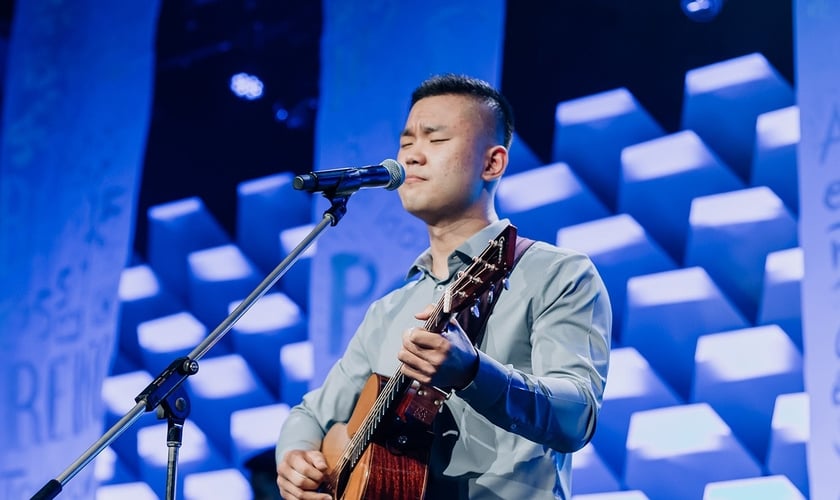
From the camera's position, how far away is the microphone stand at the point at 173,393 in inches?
88.3

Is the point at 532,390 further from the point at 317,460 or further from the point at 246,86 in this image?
the point at 246,86

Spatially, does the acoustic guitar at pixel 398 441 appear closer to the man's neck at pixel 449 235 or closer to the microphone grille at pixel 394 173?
the microphone grille at pixel 394 173

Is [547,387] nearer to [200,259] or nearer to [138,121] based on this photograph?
[200,259]

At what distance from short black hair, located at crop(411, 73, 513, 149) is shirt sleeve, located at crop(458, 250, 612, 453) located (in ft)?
1.82

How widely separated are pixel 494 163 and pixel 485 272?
82 cm

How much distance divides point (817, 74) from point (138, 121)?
3389 mm

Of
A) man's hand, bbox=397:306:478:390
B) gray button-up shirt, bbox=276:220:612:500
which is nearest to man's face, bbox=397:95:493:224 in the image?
gray button-up shirt, bbox=276:220:612:500

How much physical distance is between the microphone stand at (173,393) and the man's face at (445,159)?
330 millimetres

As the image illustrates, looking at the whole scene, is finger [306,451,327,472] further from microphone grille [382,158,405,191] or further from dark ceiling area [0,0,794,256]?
dark ceiling area [0,0,794,256]

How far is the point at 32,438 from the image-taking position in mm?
4715

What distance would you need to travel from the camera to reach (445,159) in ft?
8.50

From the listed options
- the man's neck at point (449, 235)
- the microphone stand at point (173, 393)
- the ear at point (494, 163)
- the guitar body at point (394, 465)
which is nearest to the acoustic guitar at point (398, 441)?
the guitar body at point (394, 465)

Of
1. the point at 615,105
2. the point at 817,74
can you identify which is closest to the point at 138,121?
the point at 615,105

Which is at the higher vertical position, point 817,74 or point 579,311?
point 817,74
